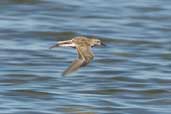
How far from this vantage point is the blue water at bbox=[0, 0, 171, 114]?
39.9ft

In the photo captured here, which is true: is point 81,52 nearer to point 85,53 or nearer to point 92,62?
point 85,53

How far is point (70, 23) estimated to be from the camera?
1706 cm

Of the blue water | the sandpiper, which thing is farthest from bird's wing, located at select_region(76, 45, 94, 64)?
the blue water

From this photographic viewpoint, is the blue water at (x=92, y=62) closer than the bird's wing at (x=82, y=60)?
No

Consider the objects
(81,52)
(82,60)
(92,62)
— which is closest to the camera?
(82,60)

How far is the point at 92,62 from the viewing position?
48.5ft

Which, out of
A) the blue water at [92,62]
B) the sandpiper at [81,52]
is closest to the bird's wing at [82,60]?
the sandpiper at [81,52]

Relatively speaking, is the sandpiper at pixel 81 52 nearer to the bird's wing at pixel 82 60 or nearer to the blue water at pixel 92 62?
the bird's wing at pixel 82 60

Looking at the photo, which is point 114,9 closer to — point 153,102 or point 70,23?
point 70,23

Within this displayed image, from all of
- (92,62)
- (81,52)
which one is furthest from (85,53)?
(92,62)

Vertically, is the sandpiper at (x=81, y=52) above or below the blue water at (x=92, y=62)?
above

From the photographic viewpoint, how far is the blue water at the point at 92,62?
12.1 meters

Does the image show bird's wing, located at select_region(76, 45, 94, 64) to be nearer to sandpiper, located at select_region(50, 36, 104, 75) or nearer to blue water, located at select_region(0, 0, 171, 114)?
sandpiper, located at select_region(50, 36, 104, 75)

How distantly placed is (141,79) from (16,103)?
247 cm
